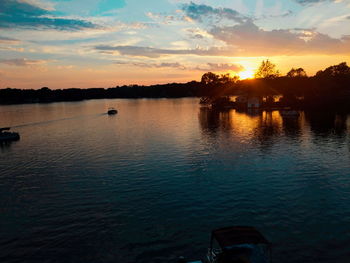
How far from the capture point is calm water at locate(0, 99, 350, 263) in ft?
79.0

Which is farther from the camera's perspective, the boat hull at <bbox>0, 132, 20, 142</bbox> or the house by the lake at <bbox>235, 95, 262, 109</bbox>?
the house by the lake at <bbox>235, 95, 262, 109</bbox>

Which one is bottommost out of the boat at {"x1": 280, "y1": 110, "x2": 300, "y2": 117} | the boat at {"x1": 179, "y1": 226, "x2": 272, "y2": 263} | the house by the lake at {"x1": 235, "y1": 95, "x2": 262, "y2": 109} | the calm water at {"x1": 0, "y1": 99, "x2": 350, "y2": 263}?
the calm water at {"x1": 0, "y1": 99, "x2": 350, "y2": 263}

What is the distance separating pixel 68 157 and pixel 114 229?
121 feet

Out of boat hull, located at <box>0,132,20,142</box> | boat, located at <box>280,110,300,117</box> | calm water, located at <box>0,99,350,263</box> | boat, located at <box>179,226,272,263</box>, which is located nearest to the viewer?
boat, located at <box>179,226,272,263</box>

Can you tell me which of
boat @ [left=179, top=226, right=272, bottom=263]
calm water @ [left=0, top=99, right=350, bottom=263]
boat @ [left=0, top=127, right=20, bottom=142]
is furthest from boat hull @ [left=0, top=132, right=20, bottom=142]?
Result: boat @ [left=179, top=226, right=272, bottom=263]

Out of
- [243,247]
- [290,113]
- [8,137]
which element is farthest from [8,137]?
[290,113]

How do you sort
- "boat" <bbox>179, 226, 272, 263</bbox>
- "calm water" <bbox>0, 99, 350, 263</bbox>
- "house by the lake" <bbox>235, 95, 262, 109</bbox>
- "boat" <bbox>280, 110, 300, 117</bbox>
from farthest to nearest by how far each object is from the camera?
"house by the lake" <bbox>235, 95, 262, 109</bbox>, "boat" <bbox>280, 110, 300, 117</bbox>, "calm water" <bbox>0, 99, 350, 263</bbox>, "boat" <bbox>179, 226, 272, 263</bbox>

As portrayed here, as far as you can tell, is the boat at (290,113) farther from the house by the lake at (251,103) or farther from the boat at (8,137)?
the boat at (8,137)

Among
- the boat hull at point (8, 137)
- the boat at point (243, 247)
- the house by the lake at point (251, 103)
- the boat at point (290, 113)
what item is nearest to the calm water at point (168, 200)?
the boat at point (243, 247)

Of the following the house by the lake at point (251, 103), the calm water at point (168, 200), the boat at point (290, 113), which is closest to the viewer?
the calm water at point (168, 200)

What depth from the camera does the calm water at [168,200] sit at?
948 inches

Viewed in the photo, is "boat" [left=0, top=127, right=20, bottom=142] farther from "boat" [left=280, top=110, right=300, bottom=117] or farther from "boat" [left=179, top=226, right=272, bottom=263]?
"boat" [left=280, top=110, right=300, bottom=117]

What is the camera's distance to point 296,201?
3250 centimetres

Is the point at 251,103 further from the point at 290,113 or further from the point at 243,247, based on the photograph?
the point at 243,247
